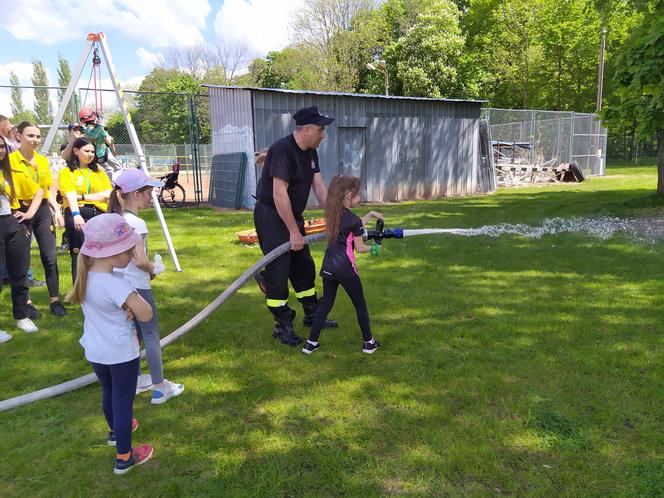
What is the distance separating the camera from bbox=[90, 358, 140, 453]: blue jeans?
2.73 m

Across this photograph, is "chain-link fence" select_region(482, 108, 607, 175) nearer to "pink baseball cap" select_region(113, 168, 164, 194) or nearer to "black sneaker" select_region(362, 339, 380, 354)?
"black sneaker" select_region(362, 339, 380, 354)

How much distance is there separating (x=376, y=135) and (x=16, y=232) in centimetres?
1345

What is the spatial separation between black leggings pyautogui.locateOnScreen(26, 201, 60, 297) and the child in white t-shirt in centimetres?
240

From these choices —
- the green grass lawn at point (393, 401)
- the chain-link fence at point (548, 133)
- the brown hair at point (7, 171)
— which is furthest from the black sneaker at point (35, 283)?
the chain-link fence at point (548, 133)

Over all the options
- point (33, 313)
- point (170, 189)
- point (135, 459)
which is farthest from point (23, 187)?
point (170, 189)

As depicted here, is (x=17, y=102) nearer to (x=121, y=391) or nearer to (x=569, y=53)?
(x=121, y=391)

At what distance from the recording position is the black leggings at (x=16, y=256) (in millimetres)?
4848

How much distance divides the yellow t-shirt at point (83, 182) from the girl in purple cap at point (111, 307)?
8.76 feet

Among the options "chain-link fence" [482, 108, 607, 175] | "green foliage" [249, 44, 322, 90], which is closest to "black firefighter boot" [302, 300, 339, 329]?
"chain-link fence" [482, 108, 607, 175]

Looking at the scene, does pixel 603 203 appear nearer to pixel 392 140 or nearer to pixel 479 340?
pixel 392 140

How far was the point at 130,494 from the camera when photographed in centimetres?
269

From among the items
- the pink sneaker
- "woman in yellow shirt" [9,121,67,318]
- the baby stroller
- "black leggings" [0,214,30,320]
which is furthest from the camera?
the baby stroller

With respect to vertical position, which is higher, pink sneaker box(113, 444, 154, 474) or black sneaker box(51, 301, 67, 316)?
black sneaker box(51, 301, 67, 316)

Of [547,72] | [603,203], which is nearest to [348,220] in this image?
[603,203]
